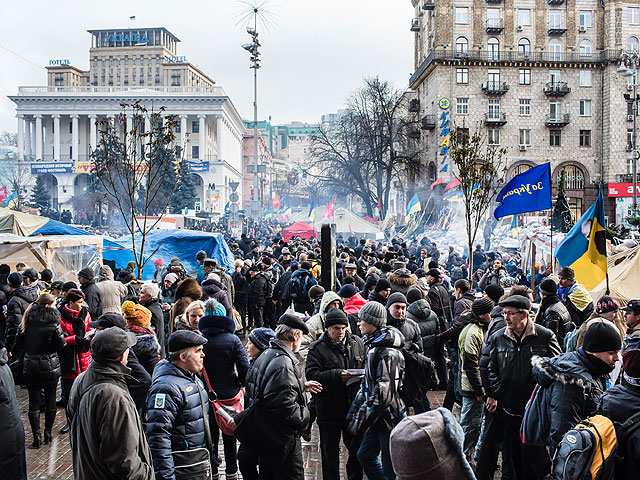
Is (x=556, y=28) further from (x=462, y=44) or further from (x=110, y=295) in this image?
(x=110, y=295)

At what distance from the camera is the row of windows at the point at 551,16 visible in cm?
4984

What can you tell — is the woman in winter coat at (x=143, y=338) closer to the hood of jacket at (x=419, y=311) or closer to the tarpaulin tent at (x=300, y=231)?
the hood of jacket at (x=419, y=311)

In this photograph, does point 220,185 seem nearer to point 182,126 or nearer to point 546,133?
point 182,126

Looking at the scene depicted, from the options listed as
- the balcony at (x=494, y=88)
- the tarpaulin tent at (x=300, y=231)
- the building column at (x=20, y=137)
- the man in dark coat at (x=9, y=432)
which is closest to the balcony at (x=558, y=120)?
the balcony at (x=494, y=88)

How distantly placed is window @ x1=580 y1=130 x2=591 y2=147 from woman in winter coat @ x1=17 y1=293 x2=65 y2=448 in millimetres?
49916

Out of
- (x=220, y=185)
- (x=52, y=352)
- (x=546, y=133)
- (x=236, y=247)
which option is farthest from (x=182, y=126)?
(x=52, y=352)

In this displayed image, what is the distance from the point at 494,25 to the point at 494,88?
16.7 ft

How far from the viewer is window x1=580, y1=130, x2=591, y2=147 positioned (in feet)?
164

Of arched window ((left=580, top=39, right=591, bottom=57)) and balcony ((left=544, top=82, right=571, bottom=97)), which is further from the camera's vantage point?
arched window ((left=580, top=39, right=591, bottom=57))

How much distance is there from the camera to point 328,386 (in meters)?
5.08

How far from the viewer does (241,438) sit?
443 centimetres

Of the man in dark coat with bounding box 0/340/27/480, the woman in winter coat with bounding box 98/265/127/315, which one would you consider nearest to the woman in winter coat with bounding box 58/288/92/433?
the woman in winter coat with bounding box 98/265/127/315

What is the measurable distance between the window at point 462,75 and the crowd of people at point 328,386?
147 ft

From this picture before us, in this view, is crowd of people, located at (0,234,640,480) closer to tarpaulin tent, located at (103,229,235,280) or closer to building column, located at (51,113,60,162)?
tarpaulin tent, located at (103,229,235,280)
